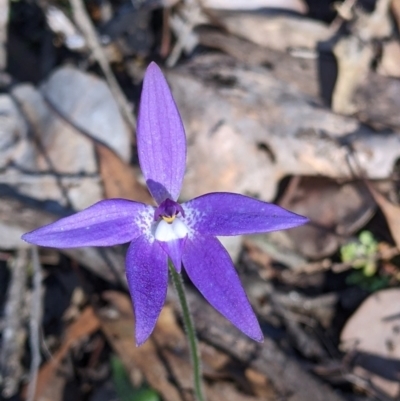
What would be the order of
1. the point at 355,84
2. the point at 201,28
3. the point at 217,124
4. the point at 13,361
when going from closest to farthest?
the point at 13,361 → the point at 217,124 → the point at 355,84 → the point at 201,28

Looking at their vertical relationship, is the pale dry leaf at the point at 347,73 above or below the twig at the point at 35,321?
above

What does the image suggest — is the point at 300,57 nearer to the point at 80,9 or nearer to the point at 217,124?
the point at 217,124

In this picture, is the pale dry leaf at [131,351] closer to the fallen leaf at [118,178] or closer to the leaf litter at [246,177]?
the leaf litter at [246,177]

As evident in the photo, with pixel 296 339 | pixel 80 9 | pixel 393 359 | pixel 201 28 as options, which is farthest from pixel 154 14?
pixel 393 359

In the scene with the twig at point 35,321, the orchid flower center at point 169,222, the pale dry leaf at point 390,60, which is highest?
the orchid flower center at point 169,222

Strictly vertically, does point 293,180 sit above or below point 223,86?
below

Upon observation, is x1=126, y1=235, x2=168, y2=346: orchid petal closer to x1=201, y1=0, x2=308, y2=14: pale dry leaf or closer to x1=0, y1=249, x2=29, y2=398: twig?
x1=0, y1=249, x2=29, y2=398: twig

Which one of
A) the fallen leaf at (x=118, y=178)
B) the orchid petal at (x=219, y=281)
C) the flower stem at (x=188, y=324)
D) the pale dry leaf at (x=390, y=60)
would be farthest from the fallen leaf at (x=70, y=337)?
the pale dry leaf at (x=390, y=60)
